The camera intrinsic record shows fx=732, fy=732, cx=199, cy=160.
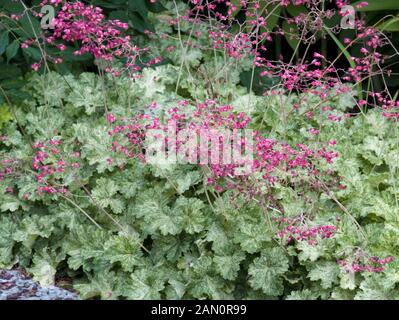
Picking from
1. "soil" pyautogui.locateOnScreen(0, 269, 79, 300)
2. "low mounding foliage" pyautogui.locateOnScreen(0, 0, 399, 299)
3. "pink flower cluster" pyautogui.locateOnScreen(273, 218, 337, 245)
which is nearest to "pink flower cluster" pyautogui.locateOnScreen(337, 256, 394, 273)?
"low mounding foliage" pyautogui.locateOnScreen(0, 0, 399, 299)

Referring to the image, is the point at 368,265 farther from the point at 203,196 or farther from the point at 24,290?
the point at 24,290

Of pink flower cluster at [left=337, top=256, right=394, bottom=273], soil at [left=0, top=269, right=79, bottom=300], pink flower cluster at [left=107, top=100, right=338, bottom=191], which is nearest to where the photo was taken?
pink flower cluster at [left=337, top=256, right=394, bottom=273]

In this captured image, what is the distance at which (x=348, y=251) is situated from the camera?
2795 millimetres

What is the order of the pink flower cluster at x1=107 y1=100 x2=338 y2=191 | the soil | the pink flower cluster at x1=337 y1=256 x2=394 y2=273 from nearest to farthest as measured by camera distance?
the pink flower cluster at x1=337 y1=256 x2=394 y2=273 → the pink flower cluster at x1=107 y1=100 x2=338 y2=191 → the soil

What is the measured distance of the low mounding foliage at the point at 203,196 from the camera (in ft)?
9.30

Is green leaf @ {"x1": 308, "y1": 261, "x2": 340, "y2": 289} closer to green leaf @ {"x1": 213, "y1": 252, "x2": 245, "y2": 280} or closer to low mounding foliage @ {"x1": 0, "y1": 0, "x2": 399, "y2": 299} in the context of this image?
low mounding foliage @ {"x1": 0, "y1": 0, "x2": 399, "y2": 299}

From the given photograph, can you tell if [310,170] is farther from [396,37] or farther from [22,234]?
[396,37]

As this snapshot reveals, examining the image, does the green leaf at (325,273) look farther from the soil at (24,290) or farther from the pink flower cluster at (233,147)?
the soil at (24,290)

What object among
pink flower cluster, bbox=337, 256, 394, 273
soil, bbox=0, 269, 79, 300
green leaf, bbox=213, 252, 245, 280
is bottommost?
soil, bbox=0, 269, 79, 300

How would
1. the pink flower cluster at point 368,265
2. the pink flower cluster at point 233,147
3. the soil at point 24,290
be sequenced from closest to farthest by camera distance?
1. the pink flower cluster at point 368,265
2. the pink flower cluster at point 233,147
3. the soil at point 24,290

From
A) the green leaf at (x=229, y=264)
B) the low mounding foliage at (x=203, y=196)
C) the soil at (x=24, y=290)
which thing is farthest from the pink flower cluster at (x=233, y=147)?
the soil at (x=24, y=290)

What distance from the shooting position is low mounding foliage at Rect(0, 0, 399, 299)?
9.30ft

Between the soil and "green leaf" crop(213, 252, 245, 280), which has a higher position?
"green leaf" crop(213, 252, 245, 280)

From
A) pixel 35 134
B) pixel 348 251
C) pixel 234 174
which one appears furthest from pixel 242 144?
pixel 35 134
